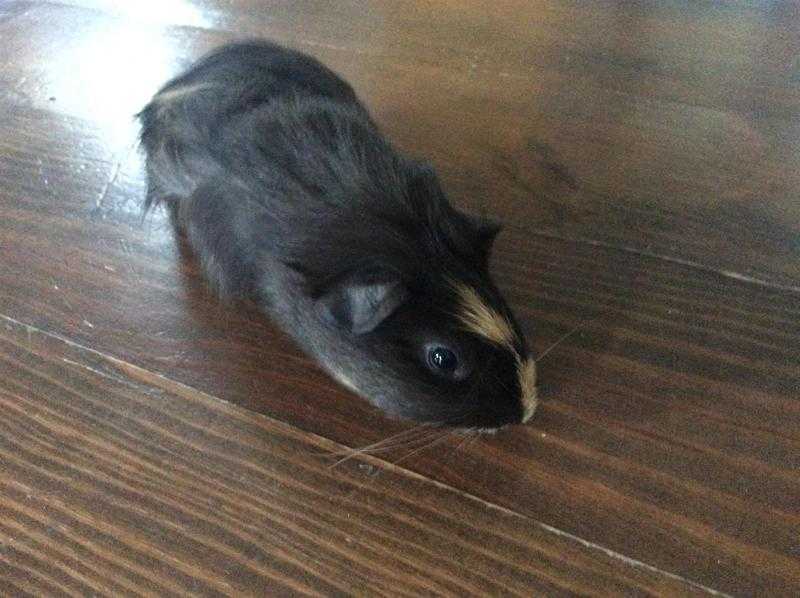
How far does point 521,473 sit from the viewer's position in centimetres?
82

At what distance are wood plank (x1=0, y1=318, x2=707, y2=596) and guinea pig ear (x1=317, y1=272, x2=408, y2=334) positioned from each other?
16cm

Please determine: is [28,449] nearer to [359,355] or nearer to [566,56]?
[359,355]

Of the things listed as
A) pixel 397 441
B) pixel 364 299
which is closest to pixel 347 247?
pixel 364 299

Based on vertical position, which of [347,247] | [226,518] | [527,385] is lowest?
[226,518]

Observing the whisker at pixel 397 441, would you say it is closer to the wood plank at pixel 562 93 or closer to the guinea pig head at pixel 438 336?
the guinea pig head at pixel 438 336

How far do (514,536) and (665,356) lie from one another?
0.28 metres

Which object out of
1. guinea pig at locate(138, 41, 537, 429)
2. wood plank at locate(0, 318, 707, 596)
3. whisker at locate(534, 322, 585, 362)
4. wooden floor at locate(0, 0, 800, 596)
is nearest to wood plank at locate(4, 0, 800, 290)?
wooden floor at locate(0, 0, 800, 596)

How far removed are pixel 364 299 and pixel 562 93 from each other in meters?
0.68

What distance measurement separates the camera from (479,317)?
77 cm

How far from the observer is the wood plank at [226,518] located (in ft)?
2.46

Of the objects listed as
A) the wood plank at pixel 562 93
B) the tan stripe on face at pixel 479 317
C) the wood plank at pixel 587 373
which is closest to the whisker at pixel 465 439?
the wood plank at pixel 587 373

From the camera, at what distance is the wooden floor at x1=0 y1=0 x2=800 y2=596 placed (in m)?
0.77

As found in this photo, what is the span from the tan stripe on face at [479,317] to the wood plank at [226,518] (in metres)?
0.17

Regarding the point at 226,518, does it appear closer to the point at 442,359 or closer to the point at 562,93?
the point at 442,359
